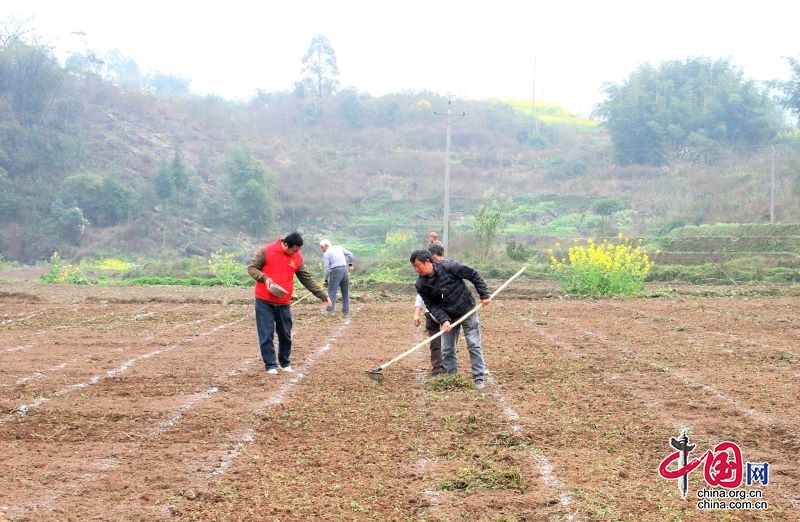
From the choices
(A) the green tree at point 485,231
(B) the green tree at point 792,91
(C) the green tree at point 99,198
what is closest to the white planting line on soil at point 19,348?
(A) the green tree at point 485,231

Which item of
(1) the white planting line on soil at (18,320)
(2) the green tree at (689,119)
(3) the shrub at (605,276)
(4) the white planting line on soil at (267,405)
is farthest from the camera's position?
(2) the green tree at (689,119)

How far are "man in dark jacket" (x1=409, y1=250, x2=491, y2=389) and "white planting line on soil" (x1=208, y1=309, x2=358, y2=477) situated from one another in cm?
173

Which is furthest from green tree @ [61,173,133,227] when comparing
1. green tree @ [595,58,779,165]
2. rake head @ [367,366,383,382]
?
rake head @ [367,366,383,382]

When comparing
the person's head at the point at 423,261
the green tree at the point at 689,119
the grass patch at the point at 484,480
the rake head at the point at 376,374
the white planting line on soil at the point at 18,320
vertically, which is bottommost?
the white planting line on soil at the point at 18,320

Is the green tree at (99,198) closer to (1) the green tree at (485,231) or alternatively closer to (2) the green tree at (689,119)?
(1) the green tree at (485,231)

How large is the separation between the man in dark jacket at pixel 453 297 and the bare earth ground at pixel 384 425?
1.30ft

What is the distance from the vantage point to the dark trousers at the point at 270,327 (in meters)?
9.89

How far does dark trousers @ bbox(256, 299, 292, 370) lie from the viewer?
989cm

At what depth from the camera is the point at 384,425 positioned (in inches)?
286

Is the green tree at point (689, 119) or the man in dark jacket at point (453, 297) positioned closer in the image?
the man in dark jacket at point (453, 297)

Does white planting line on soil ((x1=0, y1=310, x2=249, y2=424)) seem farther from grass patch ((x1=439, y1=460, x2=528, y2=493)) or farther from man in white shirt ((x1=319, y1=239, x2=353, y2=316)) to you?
grass patch ((x1=439, y1=460, x2=528, y2=493))

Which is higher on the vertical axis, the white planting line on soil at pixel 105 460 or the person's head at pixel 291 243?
the person's head at pixel 291 243

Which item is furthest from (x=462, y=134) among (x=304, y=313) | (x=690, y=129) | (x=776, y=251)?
(x=304, y=313)

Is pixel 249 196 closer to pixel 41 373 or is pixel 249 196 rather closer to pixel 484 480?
pixel 41 373
